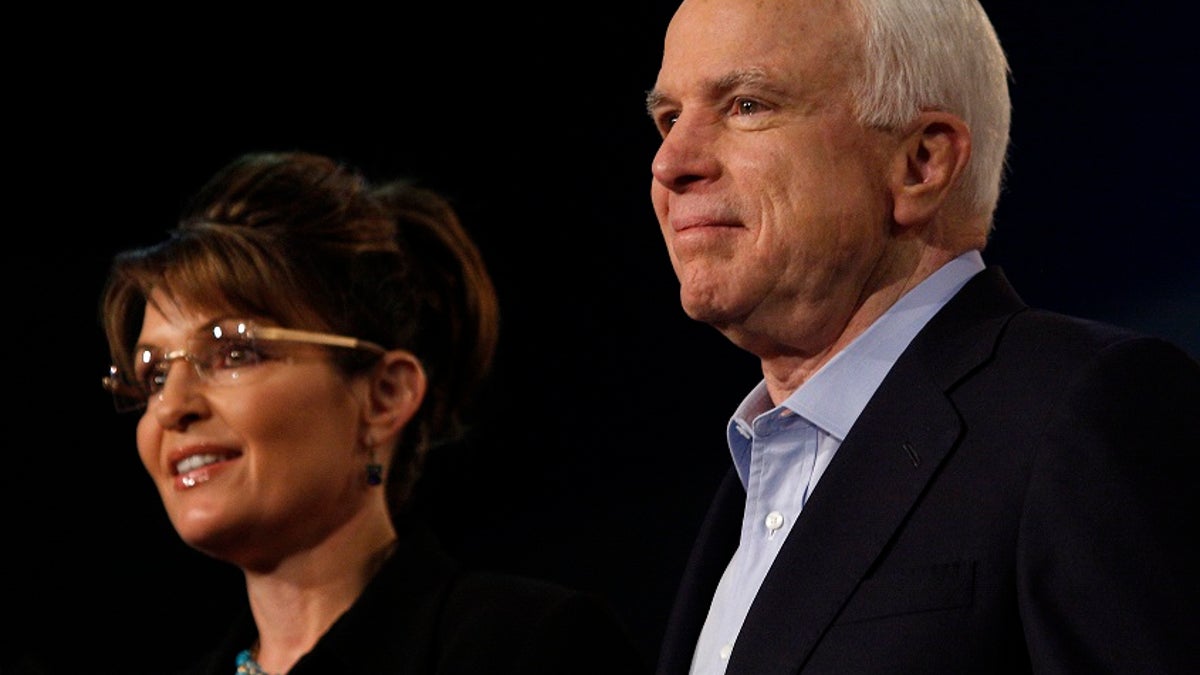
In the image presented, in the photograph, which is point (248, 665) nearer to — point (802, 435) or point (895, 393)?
point (802, 435)

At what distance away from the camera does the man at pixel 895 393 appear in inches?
57.8

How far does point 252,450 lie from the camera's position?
2639 mm

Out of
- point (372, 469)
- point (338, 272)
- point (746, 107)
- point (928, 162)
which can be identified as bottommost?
point (372, 469)

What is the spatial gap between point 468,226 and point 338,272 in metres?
0.63

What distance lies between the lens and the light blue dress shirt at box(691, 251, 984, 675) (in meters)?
1.84

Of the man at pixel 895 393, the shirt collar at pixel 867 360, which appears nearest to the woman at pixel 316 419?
the man at pixel 895 393

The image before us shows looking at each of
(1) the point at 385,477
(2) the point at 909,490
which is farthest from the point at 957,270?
(1) the point at 385,477

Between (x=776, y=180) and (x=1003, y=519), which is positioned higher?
(x=776, y=180)

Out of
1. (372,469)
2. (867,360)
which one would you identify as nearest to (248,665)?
(372,469)

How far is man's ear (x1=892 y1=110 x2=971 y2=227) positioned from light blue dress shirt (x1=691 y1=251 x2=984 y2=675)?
9 cm

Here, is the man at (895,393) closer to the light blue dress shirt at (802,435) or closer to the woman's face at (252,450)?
the light blue dress shirt at (802,435)

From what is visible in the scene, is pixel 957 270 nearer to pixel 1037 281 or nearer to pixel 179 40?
pixel 1037 281

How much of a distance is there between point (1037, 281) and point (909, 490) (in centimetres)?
106

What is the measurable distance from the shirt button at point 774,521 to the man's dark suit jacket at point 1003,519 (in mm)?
118
